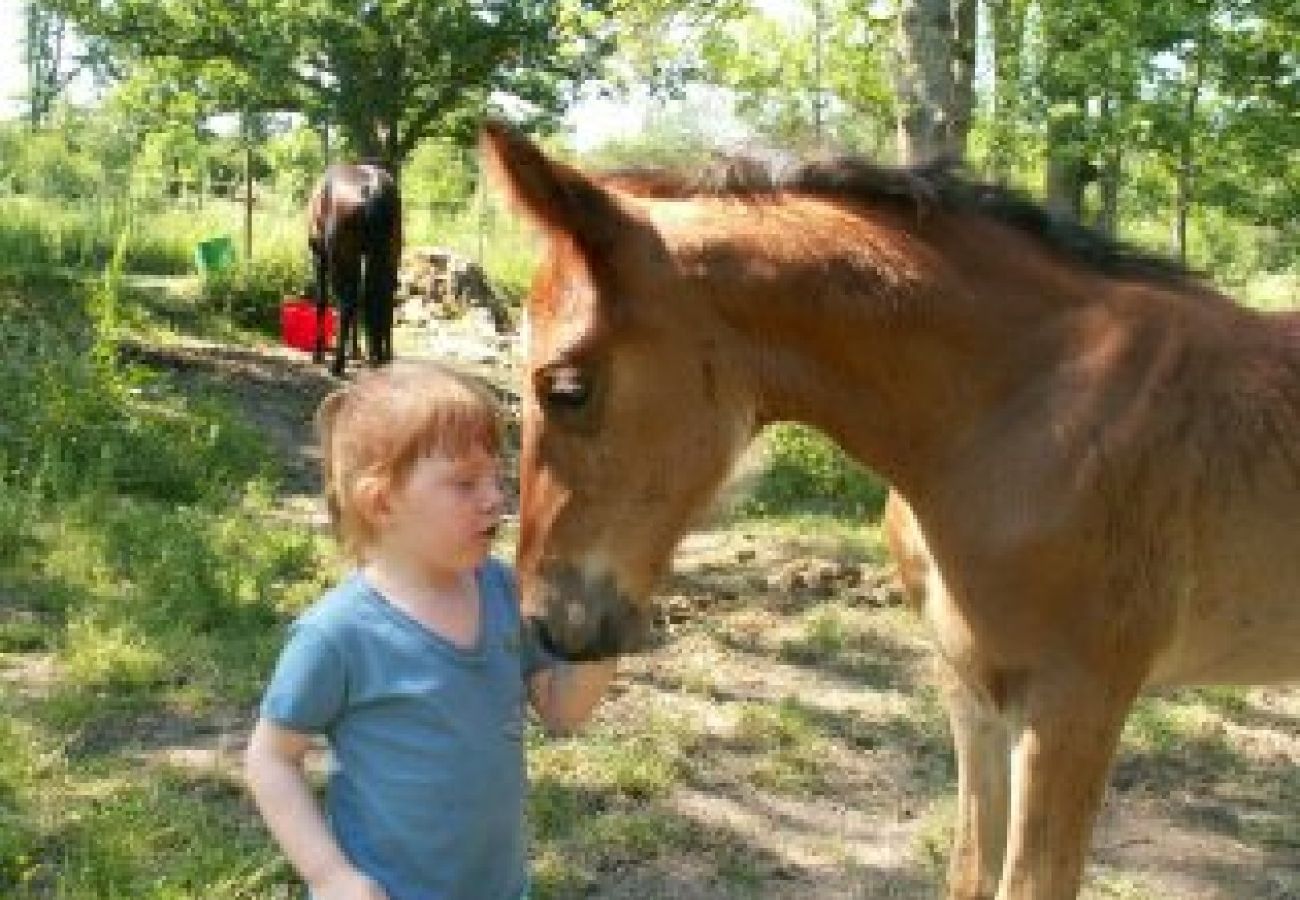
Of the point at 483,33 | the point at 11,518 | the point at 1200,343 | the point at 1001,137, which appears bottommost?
the point at 11,518

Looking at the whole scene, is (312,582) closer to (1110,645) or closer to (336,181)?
(1110,645)

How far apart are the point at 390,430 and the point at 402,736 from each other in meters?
0.44

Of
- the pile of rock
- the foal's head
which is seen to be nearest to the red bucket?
the pile of rock

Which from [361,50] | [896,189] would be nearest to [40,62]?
[361,50]

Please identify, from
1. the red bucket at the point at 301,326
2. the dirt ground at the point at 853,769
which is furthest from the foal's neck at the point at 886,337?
the red bucket at the point at 301,326

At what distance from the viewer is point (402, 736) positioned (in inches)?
79.3

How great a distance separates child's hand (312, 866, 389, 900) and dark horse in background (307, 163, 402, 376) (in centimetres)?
1024

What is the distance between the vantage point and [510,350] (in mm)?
14211

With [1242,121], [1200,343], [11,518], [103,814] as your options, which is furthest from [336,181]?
A: [1200,343]

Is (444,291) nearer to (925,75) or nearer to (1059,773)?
(925,75)

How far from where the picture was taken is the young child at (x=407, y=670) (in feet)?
6.46

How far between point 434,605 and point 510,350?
40.2ft

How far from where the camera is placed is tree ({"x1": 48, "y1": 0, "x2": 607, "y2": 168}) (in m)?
17.6

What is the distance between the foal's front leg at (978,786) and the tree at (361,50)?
610 inches
